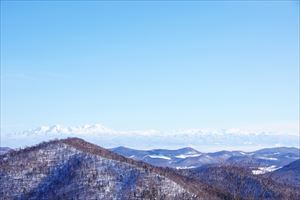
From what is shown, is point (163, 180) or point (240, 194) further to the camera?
point (240, 194)

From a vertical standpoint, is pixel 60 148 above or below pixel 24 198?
above

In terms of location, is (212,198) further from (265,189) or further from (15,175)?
(15,175)

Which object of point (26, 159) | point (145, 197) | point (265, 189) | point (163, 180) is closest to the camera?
point (145, 197)

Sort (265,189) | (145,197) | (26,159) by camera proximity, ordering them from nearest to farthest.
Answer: (145,197) < (26,159) < (265,189)

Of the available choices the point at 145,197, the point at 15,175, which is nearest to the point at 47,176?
the point at 15,175

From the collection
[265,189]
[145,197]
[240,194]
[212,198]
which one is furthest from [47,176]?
[265,189]

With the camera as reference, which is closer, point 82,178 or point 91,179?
point 91,179

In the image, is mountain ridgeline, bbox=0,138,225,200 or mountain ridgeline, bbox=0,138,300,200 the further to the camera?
mountain ridgeline, bbox=0,138,300,200

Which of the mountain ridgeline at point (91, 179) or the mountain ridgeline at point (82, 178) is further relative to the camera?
the mountain ridgeline at point (91, 179)
